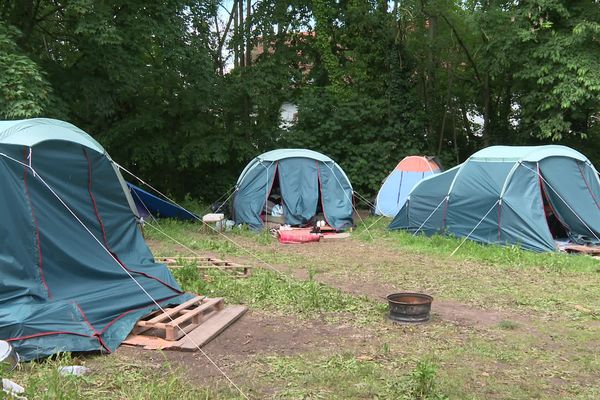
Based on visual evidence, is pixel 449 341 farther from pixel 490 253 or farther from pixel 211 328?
pixel 490 253

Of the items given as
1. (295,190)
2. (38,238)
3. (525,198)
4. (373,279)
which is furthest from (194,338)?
(295,190)

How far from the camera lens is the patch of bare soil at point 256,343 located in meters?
4.42

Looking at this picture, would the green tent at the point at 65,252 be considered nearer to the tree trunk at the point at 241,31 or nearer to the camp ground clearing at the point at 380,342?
the camp ground clearing at the point at 380,342

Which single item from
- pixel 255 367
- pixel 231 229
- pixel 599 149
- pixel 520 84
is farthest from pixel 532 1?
pixel 255 367

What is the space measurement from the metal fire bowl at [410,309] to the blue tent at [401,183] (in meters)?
9.01

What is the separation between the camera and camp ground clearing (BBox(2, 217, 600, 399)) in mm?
3920

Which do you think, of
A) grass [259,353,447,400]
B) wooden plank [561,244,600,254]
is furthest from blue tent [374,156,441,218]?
grass [259,353,447,400]

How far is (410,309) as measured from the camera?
5.51m

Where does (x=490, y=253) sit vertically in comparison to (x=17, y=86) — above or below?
below

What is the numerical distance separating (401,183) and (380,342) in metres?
10.2

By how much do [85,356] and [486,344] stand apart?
3.33 meters

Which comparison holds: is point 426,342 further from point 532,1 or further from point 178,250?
point 532,1

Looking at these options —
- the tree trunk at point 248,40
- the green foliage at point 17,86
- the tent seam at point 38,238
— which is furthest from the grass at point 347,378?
the tree trunk at point 248,40

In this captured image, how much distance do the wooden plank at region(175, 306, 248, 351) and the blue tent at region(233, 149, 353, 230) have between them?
644 cm
